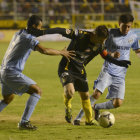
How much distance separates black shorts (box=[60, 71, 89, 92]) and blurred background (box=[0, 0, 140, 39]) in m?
24.0

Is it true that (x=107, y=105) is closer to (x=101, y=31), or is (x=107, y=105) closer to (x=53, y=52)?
(x=101, y=31)

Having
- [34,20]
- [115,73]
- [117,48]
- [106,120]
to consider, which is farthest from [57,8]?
[106,120]

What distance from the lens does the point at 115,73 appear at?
8117 millimetres

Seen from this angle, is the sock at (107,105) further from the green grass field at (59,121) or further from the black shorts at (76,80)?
the black shorts at (76,80)

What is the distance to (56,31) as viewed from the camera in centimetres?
729

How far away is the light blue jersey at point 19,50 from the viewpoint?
7.07 meters

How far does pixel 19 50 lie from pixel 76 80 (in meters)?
1.16

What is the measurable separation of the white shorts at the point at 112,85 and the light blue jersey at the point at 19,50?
1.55 m

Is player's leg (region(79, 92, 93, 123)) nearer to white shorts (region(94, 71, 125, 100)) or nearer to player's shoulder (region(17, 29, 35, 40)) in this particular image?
white shorts (region(94, 71, 125, 100))

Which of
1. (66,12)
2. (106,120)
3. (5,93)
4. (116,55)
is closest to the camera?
(106,120)

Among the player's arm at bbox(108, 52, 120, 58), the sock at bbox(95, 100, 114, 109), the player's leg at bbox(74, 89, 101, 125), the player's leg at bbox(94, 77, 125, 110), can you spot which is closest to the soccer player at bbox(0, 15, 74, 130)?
the player's arm at bbox(108, 52, 120, 58)

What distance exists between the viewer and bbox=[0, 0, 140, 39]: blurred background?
3203cm

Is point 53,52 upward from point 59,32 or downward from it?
downward

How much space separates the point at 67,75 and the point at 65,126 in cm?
93
